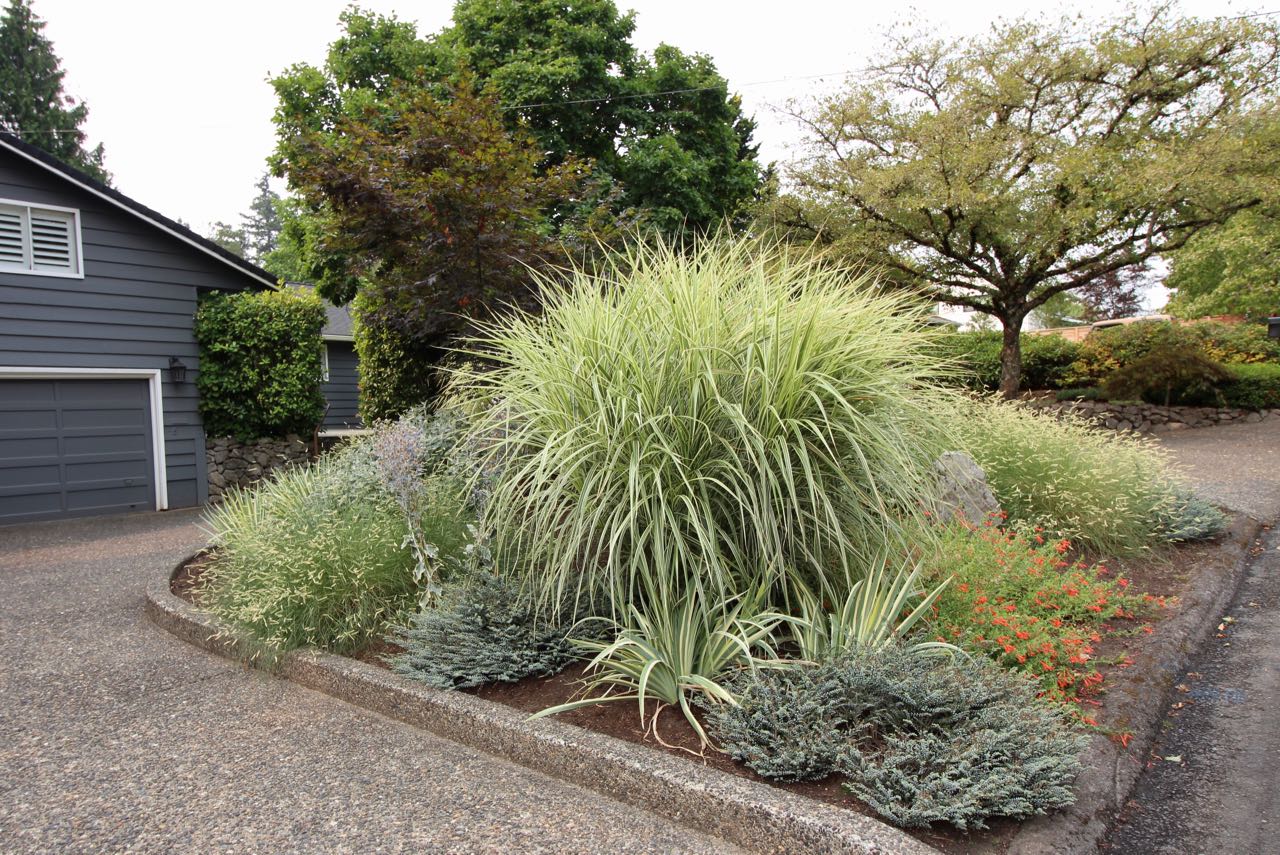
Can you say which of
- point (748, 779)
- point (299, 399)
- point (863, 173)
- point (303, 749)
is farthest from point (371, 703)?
point (863, 173)

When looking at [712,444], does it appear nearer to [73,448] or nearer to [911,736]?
[911,736]

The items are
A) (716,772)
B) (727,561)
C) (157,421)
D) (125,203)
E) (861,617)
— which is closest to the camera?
(716,772)

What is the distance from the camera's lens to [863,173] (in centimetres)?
1230

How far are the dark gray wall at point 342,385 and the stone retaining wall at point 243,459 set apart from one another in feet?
23.2

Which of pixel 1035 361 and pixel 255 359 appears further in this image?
pixel 1035 361

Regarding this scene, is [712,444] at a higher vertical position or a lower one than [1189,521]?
higher

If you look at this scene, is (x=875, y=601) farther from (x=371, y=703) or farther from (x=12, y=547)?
(x=12, y=547)

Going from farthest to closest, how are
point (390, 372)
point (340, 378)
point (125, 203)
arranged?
point (340, 378) < point (390, 372) < point (125, 203)

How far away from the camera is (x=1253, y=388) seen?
1295 centimetres

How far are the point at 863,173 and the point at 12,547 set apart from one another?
12112mm

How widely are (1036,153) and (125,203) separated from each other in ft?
41.8

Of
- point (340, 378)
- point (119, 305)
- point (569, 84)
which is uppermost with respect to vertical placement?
point (569, 84)

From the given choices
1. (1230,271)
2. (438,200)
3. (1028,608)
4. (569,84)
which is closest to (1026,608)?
(1028,608)

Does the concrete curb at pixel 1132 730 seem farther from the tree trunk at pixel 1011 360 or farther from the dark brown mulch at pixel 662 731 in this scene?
the tree trunk at pixel 1011 360
